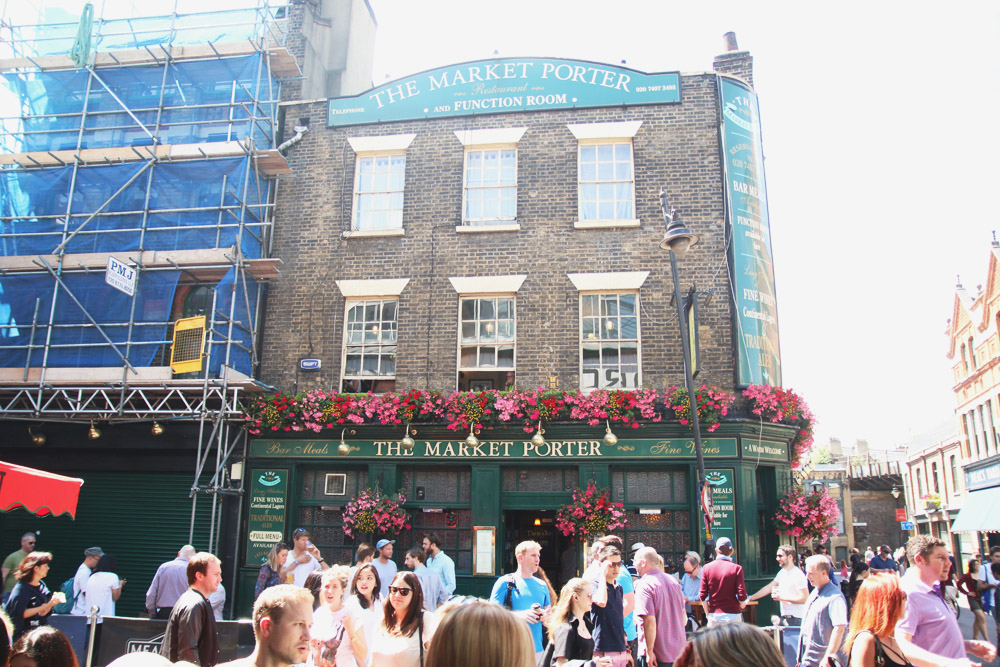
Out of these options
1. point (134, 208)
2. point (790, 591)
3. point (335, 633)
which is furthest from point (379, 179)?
point (335, 633)

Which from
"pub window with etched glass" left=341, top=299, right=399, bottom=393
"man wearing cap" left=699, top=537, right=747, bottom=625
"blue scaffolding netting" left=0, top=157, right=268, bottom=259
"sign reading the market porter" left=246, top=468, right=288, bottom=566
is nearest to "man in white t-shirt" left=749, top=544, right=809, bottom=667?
"man wearing cap" left=699, top=537, right=747, bottom=625

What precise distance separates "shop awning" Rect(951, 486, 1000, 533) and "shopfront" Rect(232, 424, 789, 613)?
1647 centimetres

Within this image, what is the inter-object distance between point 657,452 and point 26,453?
12426 mm

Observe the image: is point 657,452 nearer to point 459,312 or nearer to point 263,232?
point 459,312

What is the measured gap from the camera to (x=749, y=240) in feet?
46.4

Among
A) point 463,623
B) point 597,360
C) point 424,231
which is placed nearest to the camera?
point 463,623

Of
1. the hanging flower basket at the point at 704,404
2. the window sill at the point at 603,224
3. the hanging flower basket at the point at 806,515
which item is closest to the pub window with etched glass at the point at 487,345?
the window sill at the point at 603,224

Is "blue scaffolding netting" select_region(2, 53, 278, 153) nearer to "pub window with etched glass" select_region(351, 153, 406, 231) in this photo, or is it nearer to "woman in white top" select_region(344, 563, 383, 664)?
"pub window with etched glass" select_region(351, 153, 406, 231)

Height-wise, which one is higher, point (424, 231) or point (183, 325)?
point (424, 231)

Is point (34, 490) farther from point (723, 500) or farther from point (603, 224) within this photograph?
point (723, 500)

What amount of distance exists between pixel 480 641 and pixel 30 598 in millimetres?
7149

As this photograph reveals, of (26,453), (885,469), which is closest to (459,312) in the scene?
(26,453)

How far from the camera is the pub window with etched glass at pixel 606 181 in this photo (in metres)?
14.6

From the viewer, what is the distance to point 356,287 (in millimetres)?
14742
